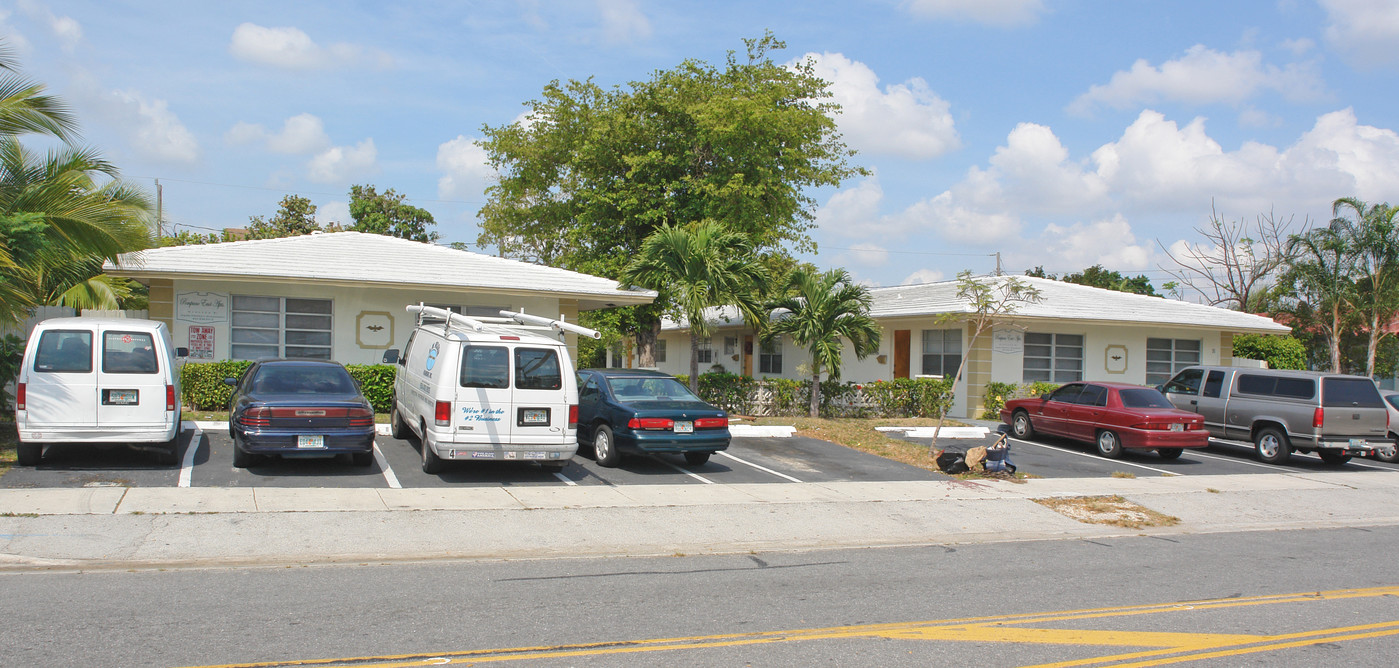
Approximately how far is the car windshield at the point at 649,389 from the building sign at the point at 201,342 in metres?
9.34

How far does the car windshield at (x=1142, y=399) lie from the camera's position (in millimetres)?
17266

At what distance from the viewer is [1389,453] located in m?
19.0

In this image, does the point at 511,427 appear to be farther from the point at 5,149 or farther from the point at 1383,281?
the point at 1383,281

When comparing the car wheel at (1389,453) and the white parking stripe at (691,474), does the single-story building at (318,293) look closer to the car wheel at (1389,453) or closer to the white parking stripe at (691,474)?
the white parking stripe at (691,474)

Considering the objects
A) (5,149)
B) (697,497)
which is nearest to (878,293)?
(697,497)

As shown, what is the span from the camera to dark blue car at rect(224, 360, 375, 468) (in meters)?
11.5

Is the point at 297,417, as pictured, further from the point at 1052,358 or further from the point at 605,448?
the point at 1052,358

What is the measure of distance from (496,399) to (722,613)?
5.89 metres

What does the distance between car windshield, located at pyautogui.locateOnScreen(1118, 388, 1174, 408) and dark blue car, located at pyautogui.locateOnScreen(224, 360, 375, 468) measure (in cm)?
1357

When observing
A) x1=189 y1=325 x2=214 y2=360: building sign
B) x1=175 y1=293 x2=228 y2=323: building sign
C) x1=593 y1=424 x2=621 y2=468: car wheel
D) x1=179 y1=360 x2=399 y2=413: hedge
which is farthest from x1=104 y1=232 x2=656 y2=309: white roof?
x1=593 y1=424 x2=621 y2=468: car wheel

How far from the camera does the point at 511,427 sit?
11898mm

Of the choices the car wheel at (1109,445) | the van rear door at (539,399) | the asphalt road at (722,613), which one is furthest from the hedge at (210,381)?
the car wheel at (1109,445)

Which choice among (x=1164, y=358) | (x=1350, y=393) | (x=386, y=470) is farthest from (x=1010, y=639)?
(x=1164, y=358)

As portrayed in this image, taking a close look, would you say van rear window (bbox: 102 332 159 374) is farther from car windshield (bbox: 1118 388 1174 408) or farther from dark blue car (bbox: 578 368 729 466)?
car windshield (bbox: 1118 388 1174 408)
